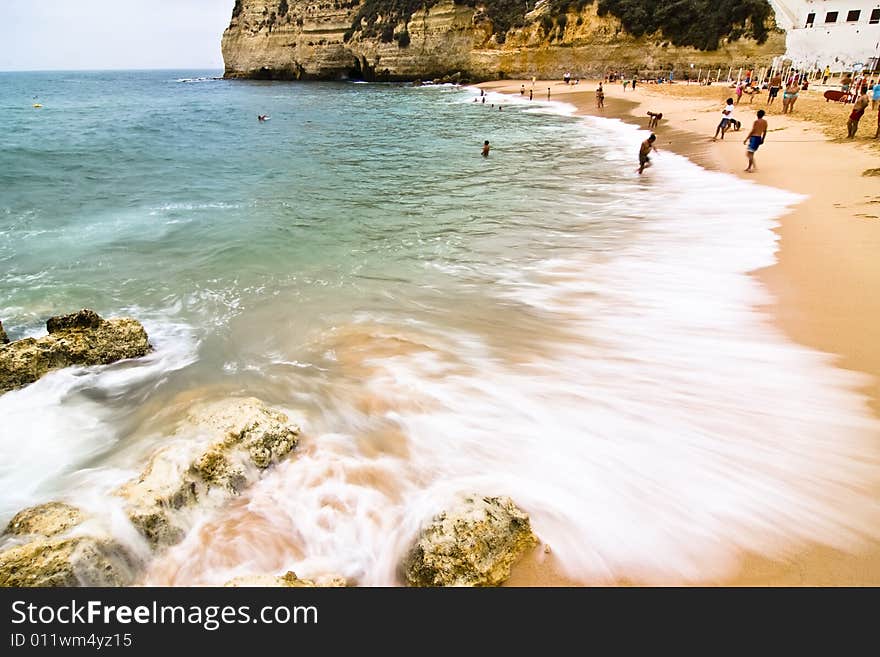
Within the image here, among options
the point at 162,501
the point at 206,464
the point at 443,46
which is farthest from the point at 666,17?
the point at 162,501

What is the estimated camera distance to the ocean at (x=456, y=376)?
3.69 m

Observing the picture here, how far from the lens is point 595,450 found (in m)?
4.50

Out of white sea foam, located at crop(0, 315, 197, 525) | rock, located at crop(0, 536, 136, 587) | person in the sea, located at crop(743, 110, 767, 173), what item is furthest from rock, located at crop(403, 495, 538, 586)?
person in the sea, located at crop(743, 110, 767, 173)

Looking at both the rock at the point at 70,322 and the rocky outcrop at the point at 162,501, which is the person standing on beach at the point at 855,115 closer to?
the rocky outcrop at the point at 162,501

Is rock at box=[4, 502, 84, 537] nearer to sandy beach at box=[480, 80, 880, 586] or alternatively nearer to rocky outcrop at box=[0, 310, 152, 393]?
rocky outcrop at box=[0, 310, 152, 393]

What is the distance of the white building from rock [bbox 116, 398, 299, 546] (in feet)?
179

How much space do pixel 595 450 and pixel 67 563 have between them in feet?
13.7

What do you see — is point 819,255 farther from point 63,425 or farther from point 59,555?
point 63,425

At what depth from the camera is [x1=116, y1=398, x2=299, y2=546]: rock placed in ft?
11.6

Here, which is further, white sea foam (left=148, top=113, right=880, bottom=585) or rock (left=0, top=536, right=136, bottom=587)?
white sea foam (left=148, top=113, right=880, bottom=585)

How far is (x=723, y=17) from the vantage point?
1906 inches
